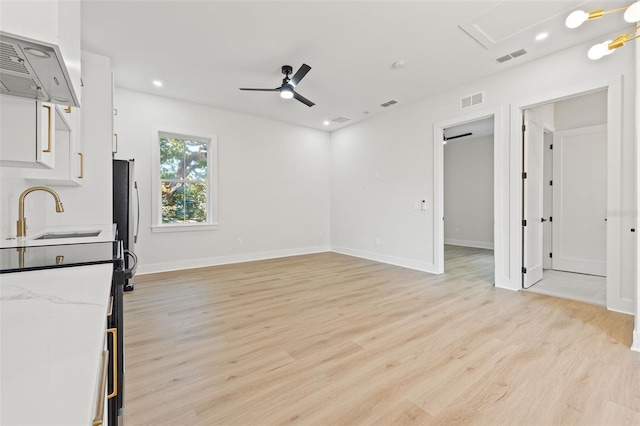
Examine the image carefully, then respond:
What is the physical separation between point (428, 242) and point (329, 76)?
2983 millimetres

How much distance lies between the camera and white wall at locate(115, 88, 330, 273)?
4.45 m

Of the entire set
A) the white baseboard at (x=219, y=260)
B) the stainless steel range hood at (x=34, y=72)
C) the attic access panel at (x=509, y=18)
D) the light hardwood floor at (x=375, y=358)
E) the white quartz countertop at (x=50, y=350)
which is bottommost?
the light hardwood floor at (x=375, y=358)

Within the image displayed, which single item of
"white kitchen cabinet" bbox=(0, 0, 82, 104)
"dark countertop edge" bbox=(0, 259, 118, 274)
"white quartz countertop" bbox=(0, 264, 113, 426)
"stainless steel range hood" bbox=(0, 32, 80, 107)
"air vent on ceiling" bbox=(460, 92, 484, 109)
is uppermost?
"air vent on ceiling" bbox=(460, 92, 484, 109)

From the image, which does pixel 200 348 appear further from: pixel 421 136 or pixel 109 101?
pixel 421 136

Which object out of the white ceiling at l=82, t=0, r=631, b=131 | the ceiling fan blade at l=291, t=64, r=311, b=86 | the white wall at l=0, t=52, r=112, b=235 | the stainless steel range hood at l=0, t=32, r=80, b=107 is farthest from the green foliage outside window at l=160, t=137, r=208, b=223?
the stainless steel range hood at l=0, t=32, r=80, b=107

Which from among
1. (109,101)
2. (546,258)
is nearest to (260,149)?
(109,101)

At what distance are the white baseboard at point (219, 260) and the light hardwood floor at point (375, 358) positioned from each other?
99 centimetres

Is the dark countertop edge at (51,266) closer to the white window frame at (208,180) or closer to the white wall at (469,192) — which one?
the white window frame at (208,180)

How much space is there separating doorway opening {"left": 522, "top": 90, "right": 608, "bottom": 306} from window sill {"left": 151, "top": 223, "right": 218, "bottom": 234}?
4.84 m

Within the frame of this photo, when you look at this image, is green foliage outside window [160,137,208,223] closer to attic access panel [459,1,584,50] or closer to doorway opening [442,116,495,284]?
attic access panel [459,1,584,50]

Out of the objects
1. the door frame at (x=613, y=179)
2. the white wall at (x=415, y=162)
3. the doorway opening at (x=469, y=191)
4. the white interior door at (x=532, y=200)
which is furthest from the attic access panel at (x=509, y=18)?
the doorway opening at (x=469, y=191)

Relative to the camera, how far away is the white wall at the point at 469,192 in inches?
279

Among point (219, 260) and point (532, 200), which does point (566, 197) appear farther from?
point (219, 260)

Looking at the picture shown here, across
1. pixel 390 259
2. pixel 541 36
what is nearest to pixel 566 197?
pixel 541 36
